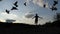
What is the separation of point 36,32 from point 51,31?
2.46m

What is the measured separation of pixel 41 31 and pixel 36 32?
3.20 feet

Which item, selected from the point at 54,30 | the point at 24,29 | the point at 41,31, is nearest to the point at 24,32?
the point at 24,29

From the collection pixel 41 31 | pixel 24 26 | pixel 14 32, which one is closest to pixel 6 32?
pixel 14 32

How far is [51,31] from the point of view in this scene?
1148 inches

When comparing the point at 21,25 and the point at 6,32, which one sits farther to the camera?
the point at 21,25

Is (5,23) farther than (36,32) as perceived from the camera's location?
Yes

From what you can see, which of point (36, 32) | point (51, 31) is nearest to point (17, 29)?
point (36, 32)

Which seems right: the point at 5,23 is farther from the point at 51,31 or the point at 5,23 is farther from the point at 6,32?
the point at 51,31

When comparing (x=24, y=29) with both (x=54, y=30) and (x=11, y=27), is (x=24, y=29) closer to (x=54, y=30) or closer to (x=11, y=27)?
(x=11, y=27)

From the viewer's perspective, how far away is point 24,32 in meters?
28.2

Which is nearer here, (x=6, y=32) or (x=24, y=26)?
(x=6, y=32)

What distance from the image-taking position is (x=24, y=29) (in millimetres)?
28859

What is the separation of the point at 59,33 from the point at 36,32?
3332mm

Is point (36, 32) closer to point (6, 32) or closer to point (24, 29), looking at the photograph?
point (24, 29)
